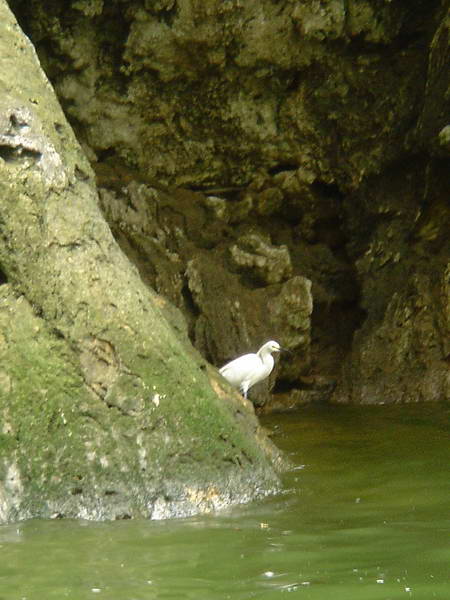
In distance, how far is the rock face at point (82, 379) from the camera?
5.73 m

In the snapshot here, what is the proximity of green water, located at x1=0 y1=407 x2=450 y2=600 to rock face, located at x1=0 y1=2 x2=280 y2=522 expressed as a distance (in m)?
0.22

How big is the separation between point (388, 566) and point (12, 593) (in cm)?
157

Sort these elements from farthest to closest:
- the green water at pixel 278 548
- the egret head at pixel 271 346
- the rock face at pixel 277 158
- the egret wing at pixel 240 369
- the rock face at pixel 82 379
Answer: the rock face at pixel 277 158 → the egret head at pixel 271 346 → the egret wing at pixel 240 369 → the rock face at pixel 82 379 → the green water at pixel 278 548

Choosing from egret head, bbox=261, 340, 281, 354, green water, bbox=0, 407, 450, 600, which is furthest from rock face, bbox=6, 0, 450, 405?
green water, bbox=0, 407, 450, 600

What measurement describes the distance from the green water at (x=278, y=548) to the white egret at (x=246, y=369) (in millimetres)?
3174

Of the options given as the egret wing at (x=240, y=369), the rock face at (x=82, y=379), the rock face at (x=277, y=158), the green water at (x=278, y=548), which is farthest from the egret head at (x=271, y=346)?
the rock face at (x=82, y=379)

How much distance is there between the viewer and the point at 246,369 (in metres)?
10.7

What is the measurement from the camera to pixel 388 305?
12.2 meters

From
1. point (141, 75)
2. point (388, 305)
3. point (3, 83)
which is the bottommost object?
point (388, 305)

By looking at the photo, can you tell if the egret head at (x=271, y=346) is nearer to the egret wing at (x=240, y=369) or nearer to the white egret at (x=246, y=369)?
the white egret at (x=246, y=369)

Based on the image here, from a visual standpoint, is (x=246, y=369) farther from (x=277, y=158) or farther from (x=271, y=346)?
(x=277, y=158)

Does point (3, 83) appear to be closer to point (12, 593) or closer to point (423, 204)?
point (12, 593)

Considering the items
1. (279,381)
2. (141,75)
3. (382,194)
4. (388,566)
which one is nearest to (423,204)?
(382,194)

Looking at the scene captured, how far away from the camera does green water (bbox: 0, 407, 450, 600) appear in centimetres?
422
